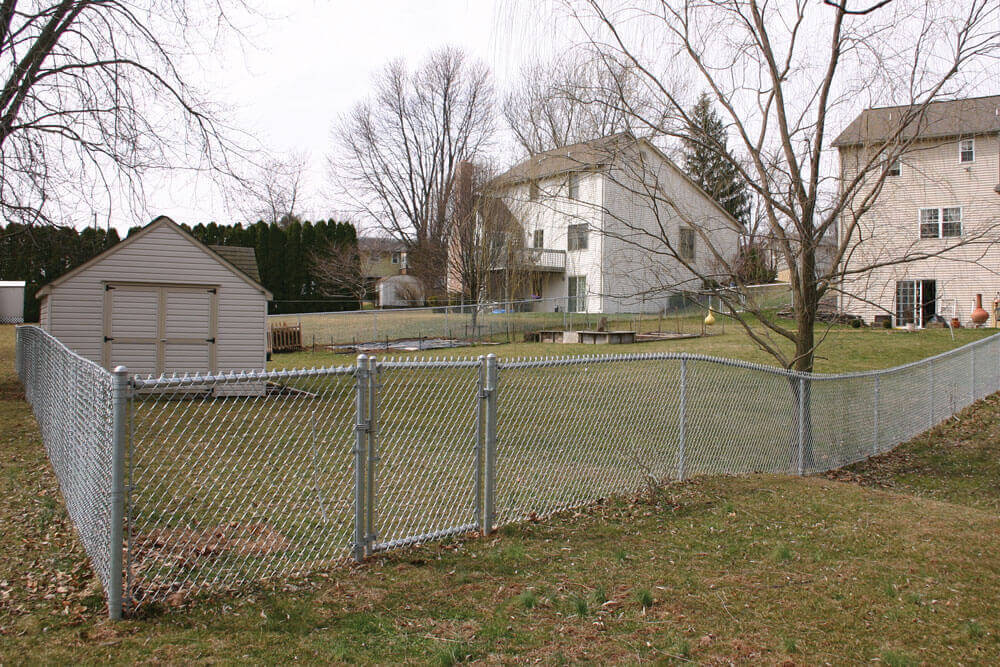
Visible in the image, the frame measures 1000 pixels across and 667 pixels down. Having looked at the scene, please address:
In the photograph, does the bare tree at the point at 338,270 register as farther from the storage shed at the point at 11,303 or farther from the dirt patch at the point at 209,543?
the dirt patch at the point at 209,543

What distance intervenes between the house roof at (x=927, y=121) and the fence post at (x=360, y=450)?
6.52 m

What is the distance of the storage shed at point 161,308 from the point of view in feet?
42.9

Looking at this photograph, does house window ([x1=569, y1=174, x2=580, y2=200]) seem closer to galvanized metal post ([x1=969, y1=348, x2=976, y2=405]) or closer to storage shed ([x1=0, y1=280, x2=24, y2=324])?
galvanized metal post ([x1=969, y1=348, x2=976, y2=405])

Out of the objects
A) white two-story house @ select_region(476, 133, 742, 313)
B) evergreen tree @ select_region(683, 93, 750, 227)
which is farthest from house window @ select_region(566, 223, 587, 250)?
Result: evergreen tree @ select_region(683, 93, 750, 227)

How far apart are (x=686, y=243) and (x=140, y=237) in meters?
10.3

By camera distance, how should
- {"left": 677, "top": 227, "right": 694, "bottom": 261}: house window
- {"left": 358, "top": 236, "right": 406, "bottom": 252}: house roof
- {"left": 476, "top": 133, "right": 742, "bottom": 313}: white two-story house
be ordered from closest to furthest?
{"left": 476, "top": 133, "right": 742, "bottom": 313}: white two-story house
{"left": 677, "top": 227, "right": 694, "bottom": 261}: house window
{"left": 358, "top": 236, "right": 406, "bottom": 252}: house roof

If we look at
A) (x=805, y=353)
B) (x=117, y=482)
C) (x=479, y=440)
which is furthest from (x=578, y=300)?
(x=117, y=482)

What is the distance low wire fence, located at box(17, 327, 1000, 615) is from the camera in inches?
160

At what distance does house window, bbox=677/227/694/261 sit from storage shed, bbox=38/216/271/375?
28.6 ft

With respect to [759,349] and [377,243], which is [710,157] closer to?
[759,349]

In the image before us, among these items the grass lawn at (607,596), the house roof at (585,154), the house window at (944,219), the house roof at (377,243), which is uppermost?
the house roof at (377,243)

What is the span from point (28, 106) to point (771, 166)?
12191mm

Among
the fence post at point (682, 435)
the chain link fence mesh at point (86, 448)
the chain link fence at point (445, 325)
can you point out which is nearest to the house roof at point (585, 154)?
the fence post at point (682, 435)

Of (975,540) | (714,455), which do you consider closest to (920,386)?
(714,455)
